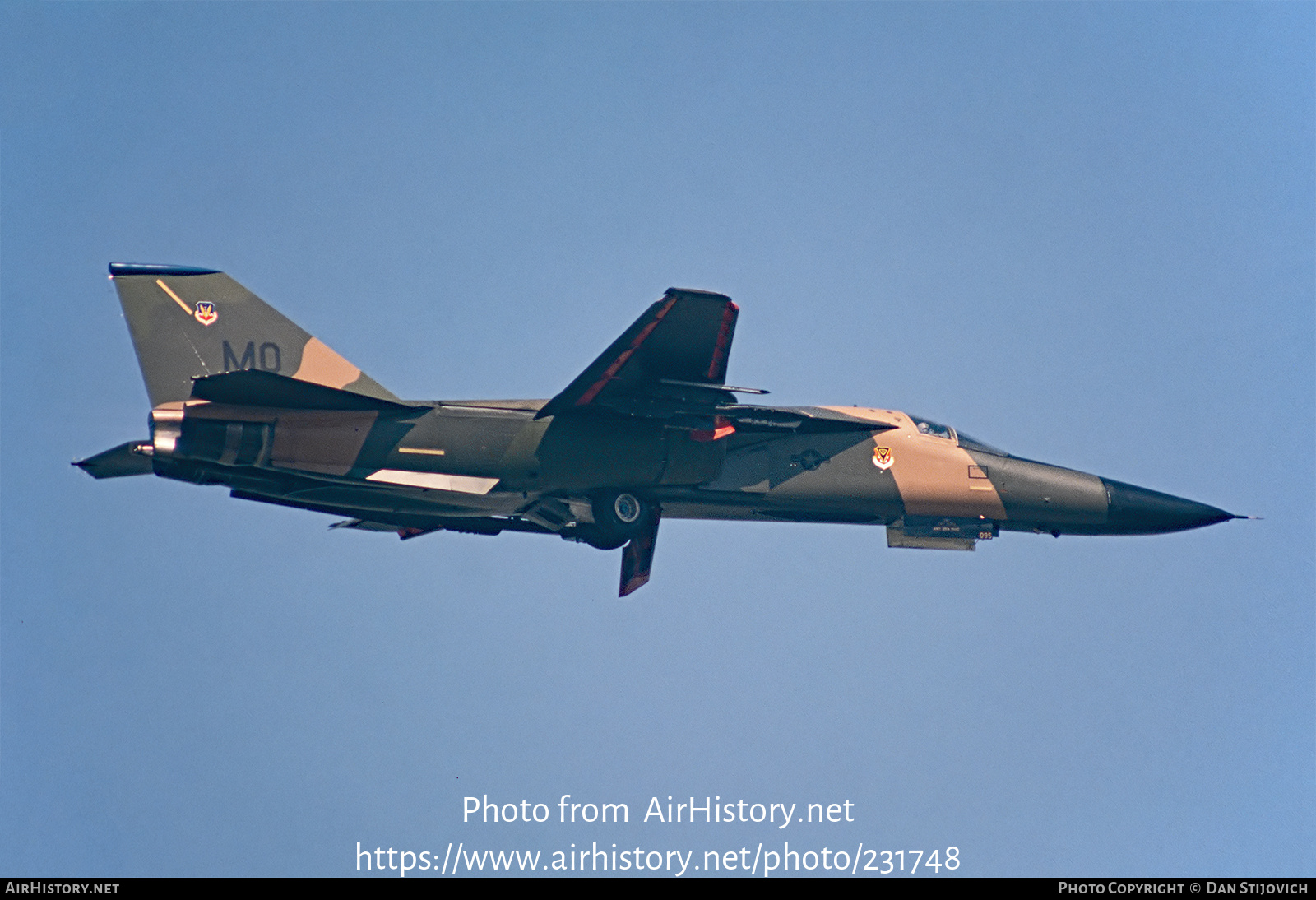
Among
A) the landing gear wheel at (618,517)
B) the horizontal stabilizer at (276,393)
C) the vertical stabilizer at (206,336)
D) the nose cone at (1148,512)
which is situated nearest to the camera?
the horizontal stabilizer at (276,393)

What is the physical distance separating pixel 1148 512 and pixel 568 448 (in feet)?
28.8

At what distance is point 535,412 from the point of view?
1928cm

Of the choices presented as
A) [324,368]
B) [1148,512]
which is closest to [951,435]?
[1148,512]

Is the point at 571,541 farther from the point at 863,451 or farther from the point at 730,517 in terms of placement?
the point at 863,451

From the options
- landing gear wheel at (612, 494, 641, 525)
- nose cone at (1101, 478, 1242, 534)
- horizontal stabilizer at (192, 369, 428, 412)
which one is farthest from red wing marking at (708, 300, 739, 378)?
nose cone at (1101, 478, 1242, 534)

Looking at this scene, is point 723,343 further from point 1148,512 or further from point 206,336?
point 1148,512

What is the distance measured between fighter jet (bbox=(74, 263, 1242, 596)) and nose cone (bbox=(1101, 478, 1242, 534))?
13cm

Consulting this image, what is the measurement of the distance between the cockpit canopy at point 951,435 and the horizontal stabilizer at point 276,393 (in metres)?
7.47

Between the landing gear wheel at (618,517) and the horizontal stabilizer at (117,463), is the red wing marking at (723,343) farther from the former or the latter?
the horizontal stabilizer at (117,463)

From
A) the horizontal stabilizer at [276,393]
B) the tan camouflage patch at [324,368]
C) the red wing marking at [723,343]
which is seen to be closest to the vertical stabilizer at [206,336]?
the tan camouflage patch at [324,368]

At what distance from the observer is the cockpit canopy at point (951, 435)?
2141 centimetres

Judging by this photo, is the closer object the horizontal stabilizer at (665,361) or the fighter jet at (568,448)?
the horizontal stabilizer at (665,361)

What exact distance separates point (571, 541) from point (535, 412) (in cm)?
220
